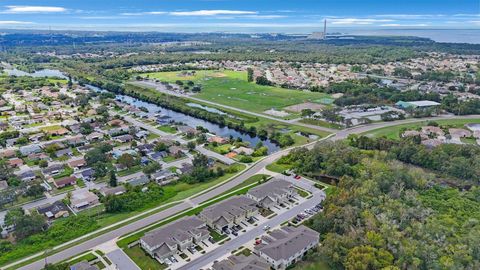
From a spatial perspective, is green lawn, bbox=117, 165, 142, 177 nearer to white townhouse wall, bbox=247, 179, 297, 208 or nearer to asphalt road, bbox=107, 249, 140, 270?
asphalt road, bbox=107, 249, 140, 270

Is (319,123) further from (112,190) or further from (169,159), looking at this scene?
(112,190)

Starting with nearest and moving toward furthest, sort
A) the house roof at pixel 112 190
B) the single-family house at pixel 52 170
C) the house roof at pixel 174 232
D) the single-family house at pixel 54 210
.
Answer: the house roof at pixel 174 232 → the single-family house at pixel 54 210 → the house roof at pixel 112 190 → the single-family house at pixel 52 170

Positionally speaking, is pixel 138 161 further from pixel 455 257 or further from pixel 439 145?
pixel 439 145

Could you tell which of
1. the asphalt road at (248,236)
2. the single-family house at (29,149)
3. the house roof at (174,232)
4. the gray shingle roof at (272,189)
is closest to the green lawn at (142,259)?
the house roof at (174,232)

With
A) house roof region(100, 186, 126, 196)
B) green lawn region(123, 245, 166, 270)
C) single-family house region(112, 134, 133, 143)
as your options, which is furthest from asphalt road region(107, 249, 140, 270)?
single-family house region(112, 134, 133, 143)

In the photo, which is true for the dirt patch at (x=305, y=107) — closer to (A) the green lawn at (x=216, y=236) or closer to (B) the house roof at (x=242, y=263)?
(A) the green lawn at (x=216, y=236)

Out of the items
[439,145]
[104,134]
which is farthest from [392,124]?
[104,134]
